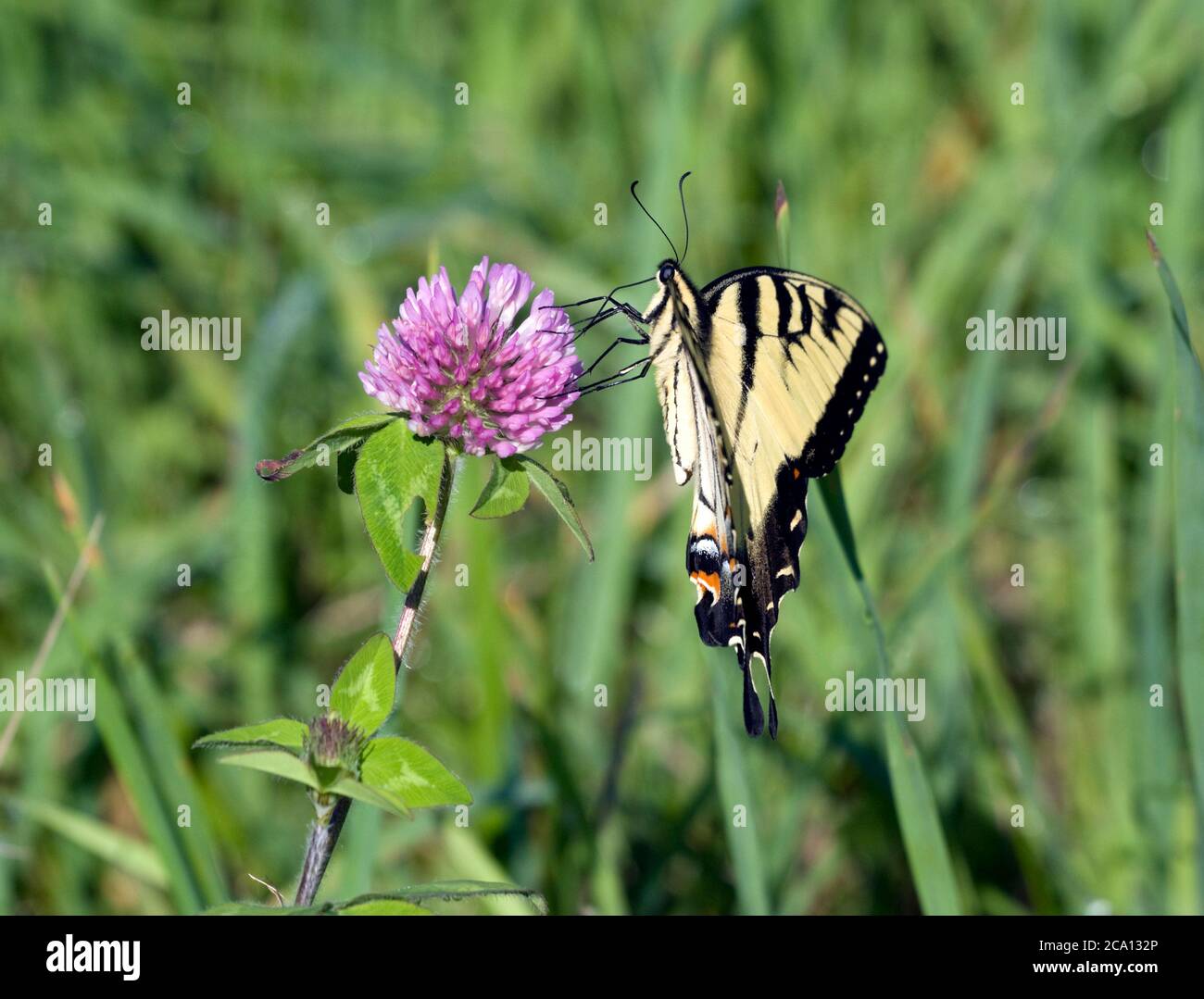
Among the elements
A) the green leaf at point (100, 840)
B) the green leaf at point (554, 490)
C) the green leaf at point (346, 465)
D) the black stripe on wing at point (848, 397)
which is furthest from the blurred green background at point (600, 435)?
the green leaf at point (554, 490)

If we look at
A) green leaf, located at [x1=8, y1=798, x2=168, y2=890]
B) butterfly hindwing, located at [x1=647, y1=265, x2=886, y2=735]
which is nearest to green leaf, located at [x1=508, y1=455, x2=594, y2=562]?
butterfly hindwing, located at [x1=647, y1=265, x2=886, y2=735]

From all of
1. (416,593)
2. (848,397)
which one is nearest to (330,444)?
(416,593)

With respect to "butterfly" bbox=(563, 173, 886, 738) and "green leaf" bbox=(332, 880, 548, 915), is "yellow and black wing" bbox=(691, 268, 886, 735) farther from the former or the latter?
"green leaf" bbox=(332, 880, 548, 915)

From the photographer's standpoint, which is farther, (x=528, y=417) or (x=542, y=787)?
(x=542, y=787)

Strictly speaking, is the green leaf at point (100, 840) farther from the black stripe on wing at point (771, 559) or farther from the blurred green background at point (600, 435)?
the black stripe on wing at point (771, 559)
